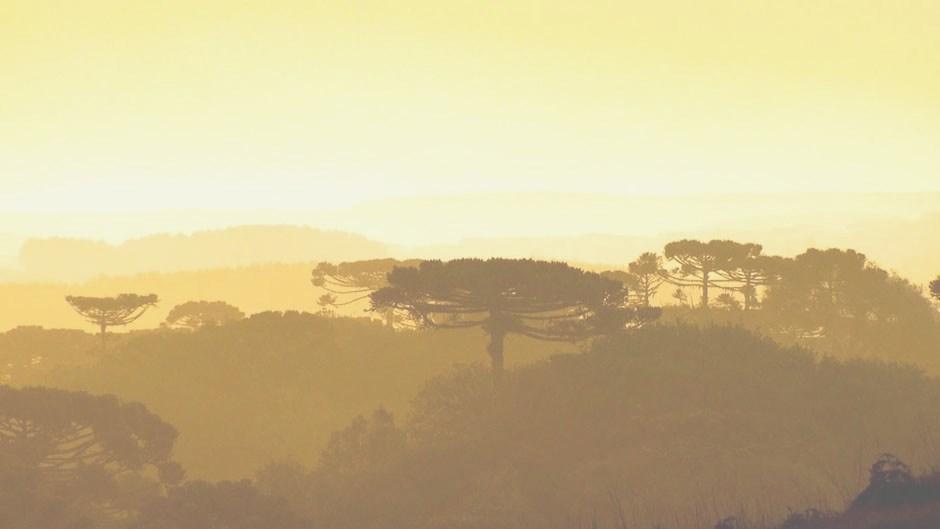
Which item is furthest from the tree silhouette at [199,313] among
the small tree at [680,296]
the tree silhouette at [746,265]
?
the tree silhouette at [746,265]

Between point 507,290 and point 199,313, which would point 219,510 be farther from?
point 199,313

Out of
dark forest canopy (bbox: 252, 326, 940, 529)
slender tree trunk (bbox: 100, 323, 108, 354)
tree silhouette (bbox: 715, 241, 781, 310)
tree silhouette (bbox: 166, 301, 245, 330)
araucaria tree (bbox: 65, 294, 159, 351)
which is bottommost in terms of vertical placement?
dark forest canopy (bbox: 252, 326, 940, 529)

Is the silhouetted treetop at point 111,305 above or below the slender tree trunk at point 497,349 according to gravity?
above

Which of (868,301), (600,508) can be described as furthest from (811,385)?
(868,301)

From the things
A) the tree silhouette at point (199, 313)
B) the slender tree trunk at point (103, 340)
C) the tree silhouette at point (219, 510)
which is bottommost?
the tree silhouette at point (219, 510)

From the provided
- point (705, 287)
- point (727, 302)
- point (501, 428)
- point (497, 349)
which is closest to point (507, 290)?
point (497, 349)

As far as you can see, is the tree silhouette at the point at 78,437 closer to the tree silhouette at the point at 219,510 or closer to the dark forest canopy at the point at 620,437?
the dark forest canopy at the point at 620,437

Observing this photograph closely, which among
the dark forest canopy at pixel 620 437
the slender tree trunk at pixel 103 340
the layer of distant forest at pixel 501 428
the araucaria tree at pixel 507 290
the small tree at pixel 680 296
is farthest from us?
the slender tree trunk at pixel 103 340

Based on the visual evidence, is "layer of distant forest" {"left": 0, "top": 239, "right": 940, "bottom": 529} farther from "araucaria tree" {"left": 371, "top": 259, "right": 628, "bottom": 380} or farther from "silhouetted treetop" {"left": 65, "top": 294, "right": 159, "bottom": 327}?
"silhouetted treetop" {"left": 65, "top": 294, "right": 159, "bottom": 327}

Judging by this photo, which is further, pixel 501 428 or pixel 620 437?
pixel 501 428

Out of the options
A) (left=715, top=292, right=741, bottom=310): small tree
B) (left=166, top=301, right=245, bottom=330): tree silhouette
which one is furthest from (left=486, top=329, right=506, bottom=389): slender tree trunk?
(left=166, top=301, right=245, bottom=330): tree silhouette

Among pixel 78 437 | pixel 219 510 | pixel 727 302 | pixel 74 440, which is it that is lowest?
pixel 219 510

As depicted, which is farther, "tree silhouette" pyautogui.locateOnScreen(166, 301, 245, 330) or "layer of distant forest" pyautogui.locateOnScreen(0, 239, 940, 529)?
"tree silhouette" pyautogui.locateOnScreen(166, 301, 245, 330)

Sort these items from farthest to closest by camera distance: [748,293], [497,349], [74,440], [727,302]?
[727,302] < [748,293] < [497,349] < [74,440]
